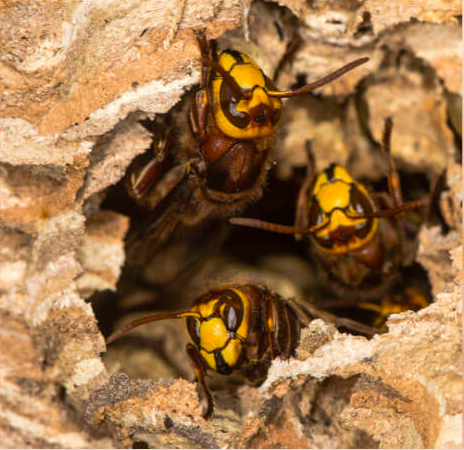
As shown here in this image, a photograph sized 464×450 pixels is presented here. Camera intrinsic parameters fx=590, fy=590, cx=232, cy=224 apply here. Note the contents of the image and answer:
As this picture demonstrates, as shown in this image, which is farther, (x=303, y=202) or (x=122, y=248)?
(x=303, y=202)

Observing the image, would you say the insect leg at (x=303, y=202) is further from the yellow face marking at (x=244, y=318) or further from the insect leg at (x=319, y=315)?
the yellow face marking at (x=244, y=318)

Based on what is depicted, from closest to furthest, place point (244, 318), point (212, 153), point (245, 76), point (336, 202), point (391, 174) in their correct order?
point (245, 76), point (244, 318), point (212, 153), point (336, 202), point (391, 174)

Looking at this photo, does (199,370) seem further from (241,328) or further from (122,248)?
(122,248)

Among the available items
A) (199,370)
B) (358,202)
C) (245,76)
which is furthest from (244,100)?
(199,370)

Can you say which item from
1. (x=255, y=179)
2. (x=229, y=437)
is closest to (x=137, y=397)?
(x=229, y=437)

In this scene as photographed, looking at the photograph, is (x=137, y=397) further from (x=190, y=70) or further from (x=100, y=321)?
(x=190, y=70)

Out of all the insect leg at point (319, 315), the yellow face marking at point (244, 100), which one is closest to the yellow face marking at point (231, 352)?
the insect leg at point (319, 315)

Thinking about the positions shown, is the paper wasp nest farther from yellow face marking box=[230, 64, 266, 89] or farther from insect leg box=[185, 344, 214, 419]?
yellow face marking box=[230, 64, 266, 89]
